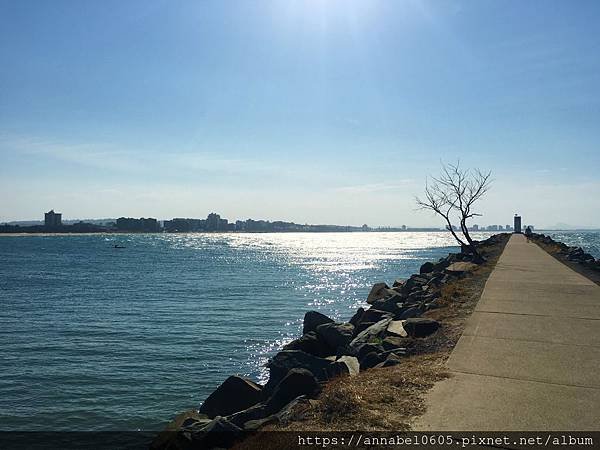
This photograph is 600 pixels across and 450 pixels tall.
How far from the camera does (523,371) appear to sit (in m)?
6.34

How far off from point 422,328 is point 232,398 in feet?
12.3

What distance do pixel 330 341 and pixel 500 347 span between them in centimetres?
487

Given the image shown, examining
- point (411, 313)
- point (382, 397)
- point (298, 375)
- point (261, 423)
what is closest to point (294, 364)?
point (298, 375)

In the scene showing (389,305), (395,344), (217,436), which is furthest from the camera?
(389,305)

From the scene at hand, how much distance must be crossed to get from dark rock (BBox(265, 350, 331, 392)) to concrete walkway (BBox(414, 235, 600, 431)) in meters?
2.83

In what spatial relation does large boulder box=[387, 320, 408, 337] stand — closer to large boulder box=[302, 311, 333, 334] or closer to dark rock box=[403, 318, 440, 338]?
dark rock box=[403, 318, 440, 338]

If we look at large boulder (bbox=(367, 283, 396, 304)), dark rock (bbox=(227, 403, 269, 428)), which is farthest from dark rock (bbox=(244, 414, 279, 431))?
large boulder (bbox=(367, 283, 396, 304))

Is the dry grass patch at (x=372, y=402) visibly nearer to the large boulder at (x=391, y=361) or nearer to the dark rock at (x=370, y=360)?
the large boulder at (x=391, y=361)

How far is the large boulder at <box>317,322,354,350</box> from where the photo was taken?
1148 centimetres

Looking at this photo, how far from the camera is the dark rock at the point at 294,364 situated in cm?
925

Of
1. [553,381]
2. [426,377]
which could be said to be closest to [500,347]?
[553,381]

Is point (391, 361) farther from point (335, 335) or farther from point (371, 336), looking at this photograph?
point (335, 335)

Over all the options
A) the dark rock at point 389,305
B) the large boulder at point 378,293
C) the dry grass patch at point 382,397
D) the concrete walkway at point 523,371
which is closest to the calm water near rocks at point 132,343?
the large boulder at point 378,293

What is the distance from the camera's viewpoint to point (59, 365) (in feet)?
46.5
